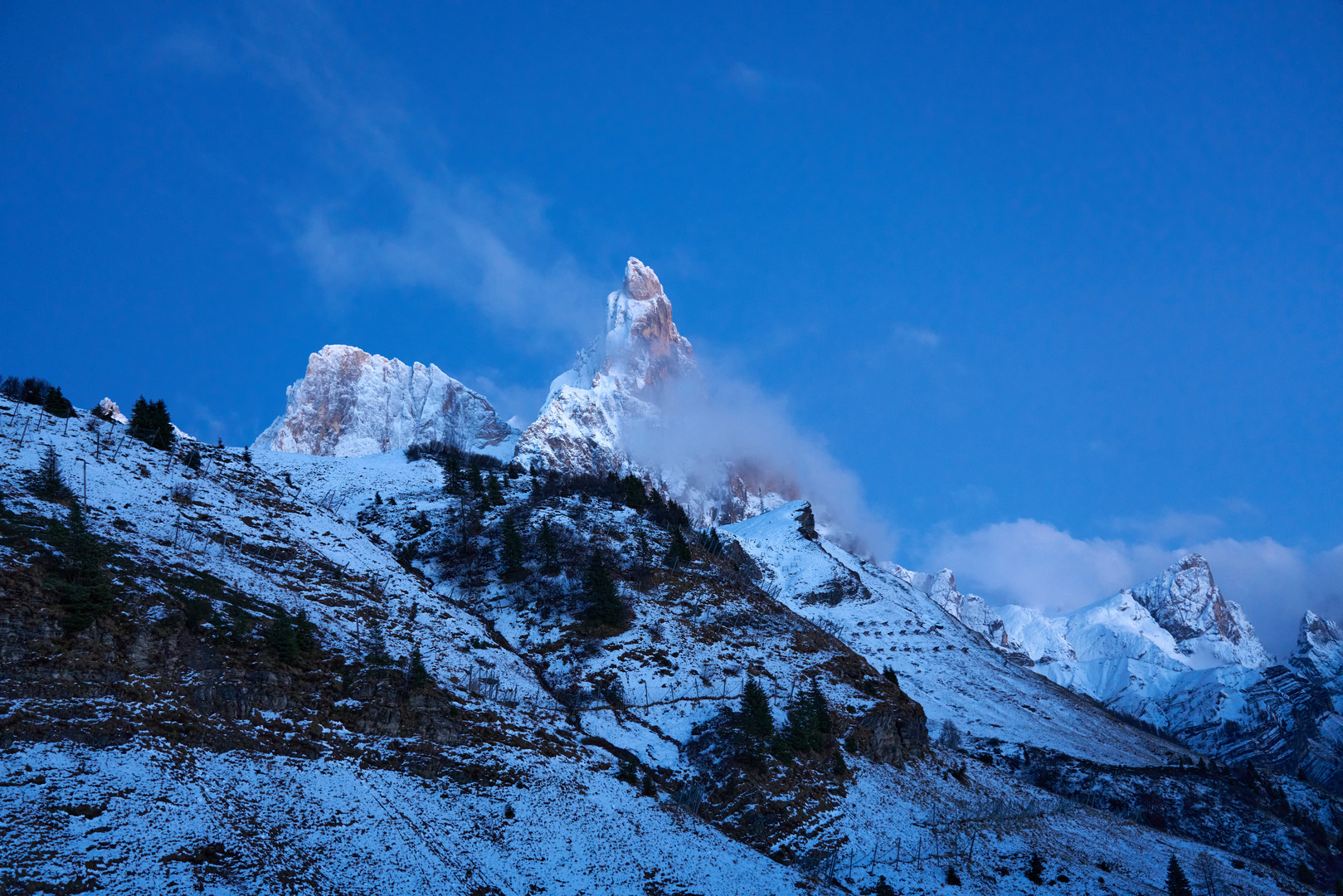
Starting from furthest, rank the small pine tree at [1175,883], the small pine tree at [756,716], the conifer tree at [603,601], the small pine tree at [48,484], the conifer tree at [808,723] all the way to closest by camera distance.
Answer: the conifer tree at [603,601]
the conifer tree at [808,723]
the small pine tree at [756,716]
the small pine tree at [48,484]
the small pine tree at [1175,883]

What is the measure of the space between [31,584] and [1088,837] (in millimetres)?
72061

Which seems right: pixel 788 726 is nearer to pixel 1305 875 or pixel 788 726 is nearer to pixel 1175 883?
pixel 1175 883

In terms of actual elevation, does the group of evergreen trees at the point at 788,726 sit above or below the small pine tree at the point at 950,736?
below

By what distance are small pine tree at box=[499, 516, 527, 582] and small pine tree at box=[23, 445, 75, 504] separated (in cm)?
4018

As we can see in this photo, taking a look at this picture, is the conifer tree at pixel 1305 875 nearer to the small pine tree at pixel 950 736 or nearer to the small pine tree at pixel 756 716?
the small pine tree at pixel 950 736

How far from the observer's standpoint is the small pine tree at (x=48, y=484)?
174 feet

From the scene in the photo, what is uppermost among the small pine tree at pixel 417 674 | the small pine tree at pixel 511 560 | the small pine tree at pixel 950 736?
the small pine tree at pixel 511 560

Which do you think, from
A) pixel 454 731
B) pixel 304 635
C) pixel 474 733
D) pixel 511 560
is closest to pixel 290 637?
pixel 304 635

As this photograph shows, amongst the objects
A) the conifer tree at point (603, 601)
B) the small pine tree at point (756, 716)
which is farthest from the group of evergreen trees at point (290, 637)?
the small pine tree at point (756, 716)

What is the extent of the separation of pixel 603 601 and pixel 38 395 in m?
66.6

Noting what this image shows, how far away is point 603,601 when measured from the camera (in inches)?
2921

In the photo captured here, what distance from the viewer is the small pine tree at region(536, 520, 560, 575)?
83731 millimetres

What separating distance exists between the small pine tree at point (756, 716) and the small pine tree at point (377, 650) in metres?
27.2

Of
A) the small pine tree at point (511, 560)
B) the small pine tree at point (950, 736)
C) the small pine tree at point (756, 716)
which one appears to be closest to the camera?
the small pine tree at point (756, 716)
